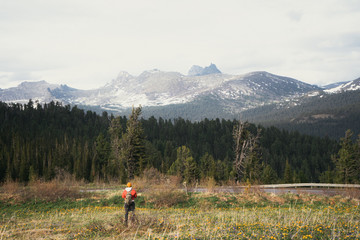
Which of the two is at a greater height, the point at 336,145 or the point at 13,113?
the point at 13,113

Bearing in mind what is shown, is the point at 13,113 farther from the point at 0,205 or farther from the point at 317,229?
the point at 317,229

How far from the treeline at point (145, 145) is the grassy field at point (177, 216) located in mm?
32255

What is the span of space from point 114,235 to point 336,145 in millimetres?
167094

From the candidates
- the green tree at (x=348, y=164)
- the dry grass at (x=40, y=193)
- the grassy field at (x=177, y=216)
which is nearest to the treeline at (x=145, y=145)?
the green tree at (x=348, y=164)

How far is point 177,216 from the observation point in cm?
1644

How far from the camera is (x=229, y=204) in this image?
22750 millimetres

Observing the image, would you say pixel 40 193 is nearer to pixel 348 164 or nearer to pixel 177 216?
pixel 177 216

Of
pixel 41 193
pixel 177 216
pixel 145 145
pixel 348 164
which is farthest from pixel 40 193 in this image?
pixel 348 164

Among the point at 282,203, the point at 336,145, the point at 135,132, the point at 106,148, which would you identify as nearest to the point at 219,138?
the point at 336,145

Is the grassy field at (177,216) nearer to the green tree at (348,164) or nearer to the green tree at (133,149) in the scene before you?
the green tree at (133,149)

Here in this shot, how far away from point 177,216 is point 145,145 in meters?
62.3

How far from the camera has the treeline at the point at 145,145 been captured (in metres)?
67.6

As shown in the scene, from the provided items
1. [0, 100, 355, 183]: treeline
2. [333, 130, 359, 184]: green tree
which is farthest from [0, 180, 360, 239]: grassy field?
[333, 130, 359, 184]: green tree

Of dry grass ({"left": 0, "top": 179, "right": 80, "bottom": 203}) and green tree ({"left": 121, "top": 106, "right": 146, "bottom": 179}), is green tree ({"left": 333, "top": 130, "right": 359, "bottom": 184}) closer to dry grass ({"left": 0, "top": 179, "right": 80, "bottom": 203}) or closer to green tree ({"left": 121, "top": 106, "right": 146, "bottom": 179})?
green tree ({"left": 121, "top": 106, "right": 146, "bottom": 179})
